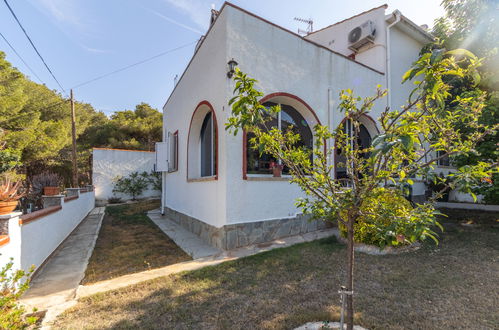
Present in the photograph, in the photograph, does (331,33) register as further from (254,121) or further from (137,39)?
(254,121)

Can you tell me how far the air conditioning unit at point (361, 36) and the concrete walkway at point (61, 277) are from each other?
37.5 ft

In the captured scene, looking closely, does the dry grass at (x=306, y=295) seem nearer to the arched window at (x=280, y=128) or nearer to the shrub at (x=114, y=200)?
the arched window at (x=280, y=128)

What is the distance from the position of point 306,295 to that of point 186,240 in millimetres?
4224

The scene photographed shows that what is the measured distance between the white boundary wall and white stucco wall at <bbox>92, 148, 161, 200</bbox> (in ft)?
26.2

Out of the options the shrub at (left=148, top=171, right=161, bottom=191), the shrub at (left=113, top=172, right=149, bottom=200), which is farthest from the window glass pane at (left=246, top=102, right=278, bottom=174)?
the shrub at (left=113, top=172, right=149, bottom=200)

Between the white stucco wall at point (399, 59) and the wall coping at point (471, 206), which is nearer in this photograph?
the wall coping at point (471, 206)

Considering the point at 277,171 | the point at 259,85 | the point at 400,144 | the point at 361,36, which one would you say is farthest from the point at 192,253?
the point at 361,36

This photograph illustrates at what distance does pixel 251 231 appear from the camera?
5969 millimetres

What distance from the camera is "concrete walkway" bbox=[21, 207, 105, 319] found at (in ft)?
11.5

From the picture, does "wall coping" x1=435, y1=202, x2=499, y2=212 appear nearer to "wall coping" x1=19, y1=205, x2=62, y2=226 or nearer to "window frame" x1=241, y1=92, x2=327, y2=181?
"window frame" x1=241, y1=92, x2=327, y2=181

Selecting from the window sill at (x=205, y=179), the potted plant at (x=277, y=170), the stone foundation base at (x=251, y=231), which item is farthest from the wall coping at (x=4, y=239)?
the potted plant at (x=277, y=170)

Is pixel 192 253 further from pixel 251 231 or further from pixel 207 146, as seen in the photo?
pixel 207 146

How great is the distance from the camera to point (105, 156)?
1534 cm

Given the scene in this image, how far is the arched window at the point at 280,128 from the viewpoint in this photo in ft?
20.9
